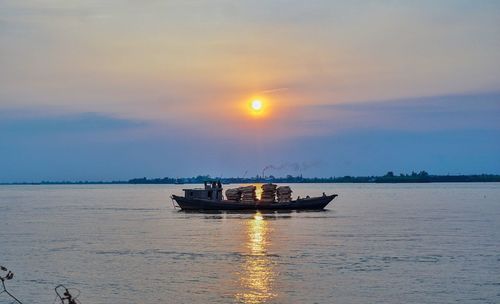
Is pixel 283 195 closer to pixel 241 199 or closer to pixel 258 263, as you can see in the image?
pixel 241 199

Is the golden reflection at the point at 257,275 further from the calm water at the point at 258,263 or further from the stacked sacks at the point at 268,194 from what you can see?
the stacked sacks at the point at 268,194

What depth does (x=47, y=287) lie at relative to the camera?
111 feet

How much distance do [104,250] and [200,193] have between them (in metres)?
48.1

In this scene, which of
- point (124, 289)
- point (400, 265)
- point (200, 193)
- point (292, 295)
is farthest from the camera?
point (200, 193)

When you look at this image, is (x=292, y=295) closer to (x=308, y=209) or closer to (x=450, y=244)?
(x=450, y=244)

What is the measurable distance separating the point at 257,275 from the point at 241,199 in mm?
59614

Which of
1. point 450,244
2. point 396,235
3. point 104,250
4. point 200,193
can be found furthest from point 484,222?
point 104,250

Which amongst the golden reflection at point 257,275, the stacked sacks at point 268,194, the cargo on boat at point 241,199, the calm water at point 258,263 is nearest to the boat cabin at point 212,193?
the cargo on boat at point 241,199

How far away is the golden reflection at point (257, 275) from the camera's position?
30.8 metres

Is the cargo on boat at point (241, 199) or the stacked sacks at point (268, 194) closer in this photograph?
the cargo on boat at point (241, 199)

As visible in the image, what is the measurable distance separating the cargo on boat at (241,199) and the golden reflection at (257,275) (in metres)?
37.2

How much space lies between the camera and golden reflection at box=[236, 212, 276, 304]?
101 ft

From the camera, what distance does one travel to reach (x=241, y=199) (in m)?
96.1

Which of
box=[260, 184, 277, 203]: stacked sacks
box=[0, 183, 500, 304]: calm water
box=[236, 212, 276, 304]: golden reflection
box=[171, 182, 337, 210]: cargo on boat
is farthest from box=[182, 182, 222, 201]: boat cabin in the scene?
box=[236, 212, 276, 304]: golden reflection
